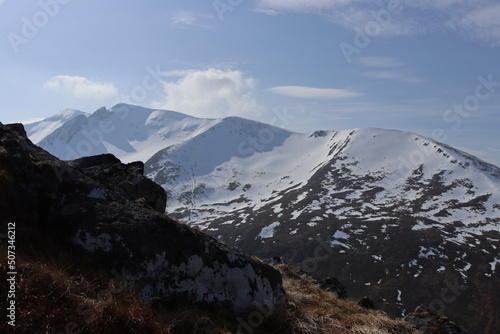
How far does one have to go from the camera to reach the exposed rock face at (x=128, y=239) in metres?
7.11

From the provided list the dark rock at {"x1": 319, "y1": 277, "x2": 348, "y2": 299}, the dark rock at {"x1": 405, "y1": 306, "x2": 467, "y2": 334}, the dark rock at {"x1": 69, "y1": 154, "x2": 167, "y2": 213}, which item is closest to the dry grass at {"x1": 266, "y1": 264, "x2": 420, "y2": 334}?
the dark rock at {"x1": 405, "y1": 306, "x2": 467, "y2": 334}

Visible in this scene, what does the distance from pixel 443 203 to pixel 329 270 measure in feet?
334

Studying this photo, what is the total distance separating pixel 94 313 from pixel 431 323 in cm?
876

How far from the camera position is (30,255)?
616 cm

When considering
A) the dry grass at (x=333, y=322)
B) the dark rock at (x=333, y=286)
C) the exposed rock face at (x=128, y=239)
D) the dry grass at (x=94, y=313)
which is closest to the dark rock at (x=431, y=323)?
the dry grass at (x=333, y=322)

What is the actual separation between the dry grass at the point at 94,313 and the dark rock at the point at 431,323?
194cm

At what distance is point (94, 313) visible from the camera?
525 centimetres

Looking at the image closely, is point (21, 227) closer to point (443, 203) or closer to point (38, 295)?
point (38, 295)

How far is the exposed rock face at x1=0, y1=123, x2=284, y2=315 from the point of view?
7.11m

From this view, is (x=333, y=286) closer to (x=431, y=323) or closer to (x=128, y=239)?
(x=431, y=323)

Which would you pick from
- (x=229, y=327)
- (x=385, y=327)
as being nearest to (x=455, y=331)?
(x=385, y=327)

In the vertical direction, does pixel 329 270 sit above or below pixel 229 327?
below

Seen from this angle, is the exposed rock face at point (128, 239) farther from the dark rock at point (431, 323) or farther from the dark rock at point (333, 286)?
the dark rock at point (333, 286)

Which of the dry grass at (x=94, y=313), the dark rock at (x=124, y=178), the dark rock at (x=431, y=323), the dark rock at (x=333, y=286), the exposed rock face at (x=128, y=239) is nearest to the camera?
the dry grass at (x=94, y=313)
